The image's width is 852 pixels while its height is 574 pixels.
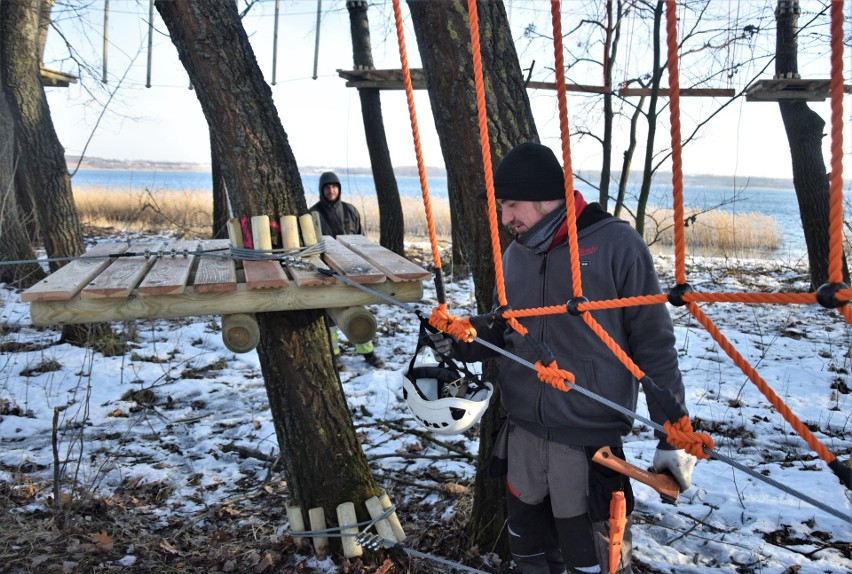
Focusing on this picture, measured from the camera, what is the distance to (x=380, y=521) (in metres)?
2.95

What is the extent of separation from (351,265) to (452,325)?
64 centimetres

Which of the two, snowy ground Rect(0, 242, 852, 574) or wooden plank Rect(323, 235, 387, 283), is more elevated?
wooden plank Rect(323, 235, 387, 283)

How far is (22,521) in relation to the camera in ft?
10.2

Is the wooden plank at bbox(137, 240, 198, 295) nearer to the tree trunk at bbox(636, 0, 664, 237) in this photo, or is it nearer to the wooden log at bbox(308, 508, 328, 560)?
the wooden log at bbox(308, 508, 328, 560)

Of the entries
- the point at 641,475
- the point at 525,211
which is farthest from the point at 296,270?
the point at 641,475

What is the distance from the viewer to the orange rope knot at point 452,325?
2.21 metres

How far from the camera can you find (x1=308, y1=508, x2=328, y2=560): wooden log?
2963 mm

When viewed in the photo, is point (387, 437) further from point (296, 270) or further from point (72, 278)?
point (72, 278)

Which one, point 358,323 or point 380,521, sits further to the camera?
point 380,521

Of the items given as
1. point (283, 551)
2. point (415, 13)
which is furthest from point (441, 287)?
point (283, 551)

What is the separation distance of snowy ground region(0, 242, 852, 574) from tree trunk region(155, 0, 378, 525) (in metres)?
0.42

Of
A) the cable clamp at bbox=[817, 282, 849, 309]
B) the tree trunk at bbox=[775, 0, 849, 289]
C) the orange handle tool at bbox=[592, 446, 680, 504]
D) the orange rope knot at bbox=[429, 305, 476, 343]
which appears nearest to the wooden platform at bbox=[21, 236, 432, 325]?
the orange rope knot at bbox=[429, 305, 476, 343]

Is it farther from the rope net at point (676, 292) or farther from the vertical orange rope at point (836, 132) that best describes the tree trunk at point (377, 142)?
the vertical orange rope at point (836, 132)

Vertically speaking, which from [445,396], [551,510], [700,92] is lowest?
[551,510]
